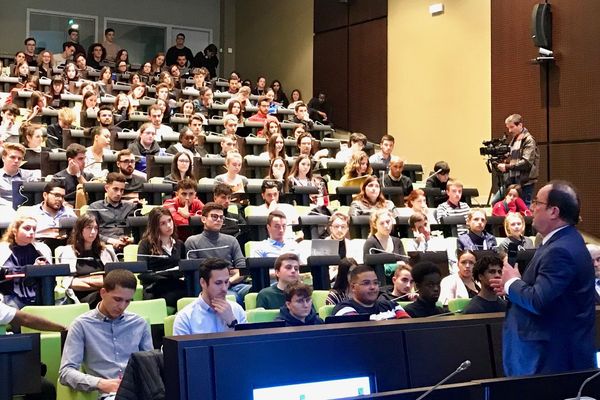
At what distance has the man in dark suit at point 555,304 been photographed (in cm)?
250

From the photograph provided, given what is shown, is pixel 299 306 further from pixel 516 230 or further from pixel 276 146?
pixel 276 146

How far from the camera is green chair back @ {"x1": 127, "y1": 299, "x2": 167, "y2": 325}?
4199 mm

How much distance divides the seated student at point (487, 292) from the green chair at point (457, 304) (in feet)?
1.17

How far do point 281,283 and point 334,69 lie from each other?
7690 millimetres

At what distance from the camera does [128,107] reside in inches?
355

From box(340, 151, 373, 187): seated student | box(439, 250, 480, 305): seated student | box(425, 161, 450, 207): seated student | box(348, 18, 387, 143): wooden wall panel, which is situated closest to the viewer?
box(439, 250, 480, 305): seated student

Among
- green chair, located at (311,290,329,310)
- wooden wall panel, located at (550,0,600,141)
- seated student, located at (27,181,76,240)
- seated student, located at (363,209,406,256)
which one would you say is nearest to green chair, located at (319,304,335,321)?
green chair, located at (311,290,329,310)

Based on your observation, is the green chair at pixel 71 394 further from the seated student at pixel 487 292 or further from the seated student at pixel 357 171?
the seated student at pixel 357 171

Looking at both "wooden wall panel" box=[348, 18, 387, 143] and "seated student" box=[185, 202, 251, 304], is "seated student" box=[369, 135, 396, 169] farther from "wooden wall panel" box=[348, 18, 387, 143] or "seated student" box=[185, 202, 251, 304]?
"seated student" box=[185, 202, 251, 304]

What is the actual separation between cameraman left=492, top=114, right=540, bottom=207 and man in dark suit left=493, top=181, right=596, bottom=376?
539cm

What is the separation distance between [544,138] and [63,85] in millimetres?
5209

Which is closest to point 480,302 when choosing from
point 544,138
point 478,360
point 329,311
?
point 329,311

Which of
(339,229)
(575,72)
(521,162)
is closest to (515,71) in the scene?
(575,72)

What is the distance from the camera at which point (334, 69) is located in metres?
11.9
